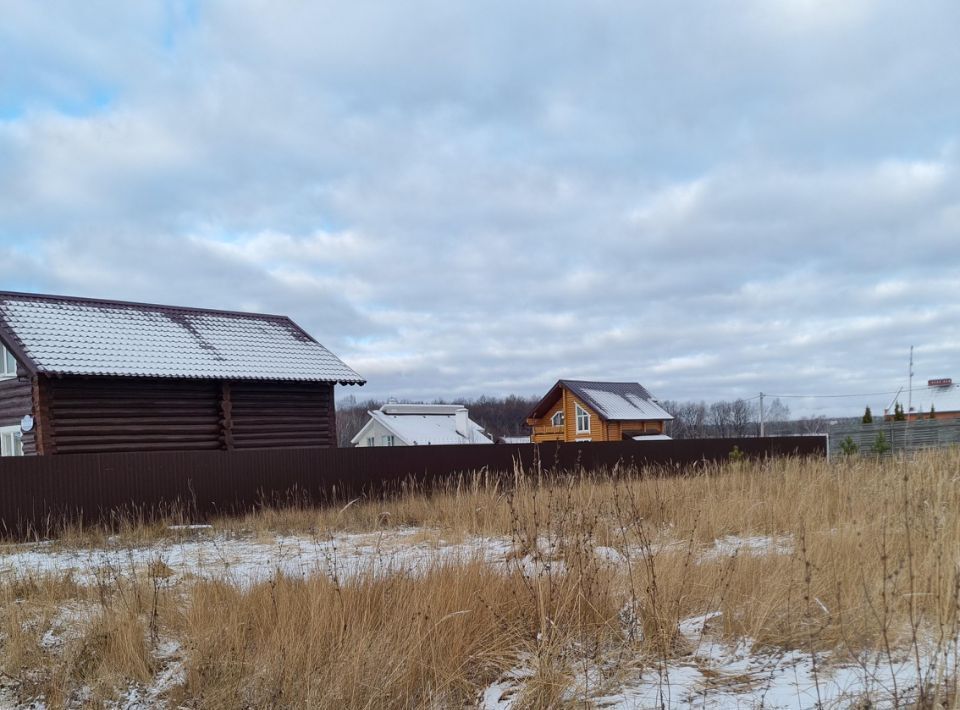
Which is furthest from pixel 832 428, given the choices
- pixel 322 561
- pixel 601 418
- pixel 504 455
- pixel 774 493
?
pixel 322 561

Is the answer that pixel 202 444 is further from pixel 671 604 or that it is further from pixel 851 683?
pixel 851 683

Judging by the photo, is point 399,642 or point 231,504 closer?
point 399,642

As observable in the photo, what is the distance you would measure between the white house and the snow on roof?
670cm

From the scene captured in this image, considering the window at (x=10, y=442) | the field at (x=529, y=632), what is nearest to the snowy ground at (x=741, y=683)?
the field at (x=529, y=632)

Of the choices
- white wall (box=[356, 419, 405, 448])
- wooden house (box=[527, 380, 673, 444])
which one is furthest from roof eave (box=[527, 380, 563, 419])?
white wall (box=[356, 419, 405, 448])

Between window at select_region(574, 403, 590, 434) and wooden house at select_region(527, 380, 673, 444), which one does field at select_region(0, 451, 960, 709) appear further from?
window at select_region(574, 403, 590, 434)

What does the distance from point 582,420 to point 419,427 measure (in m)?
10.6

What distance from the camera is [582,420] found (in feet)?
128

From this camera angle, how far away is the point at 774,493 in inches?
338

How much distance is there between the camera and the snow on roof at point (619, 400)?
1475 inches

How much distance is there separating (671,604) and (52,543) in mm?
9080

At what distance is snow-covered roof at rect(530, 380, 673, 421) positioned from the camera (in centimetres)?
3750

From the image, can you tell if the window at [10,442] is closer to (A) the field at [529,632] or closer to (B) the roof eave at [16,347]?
(B) the roof eave at [16,347]

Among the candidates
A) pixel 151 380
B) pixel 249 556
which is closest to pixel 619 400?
pixel 151 380
